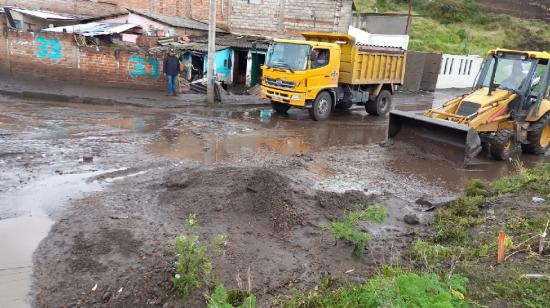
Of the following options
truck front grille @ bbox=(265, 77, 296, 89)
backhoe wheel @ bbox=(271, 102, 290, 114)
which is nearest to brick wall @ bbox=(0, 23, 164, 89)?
backhoe wheel @ bbox=(271, 102, 290, 114)

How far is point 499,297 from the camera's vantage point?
3.94 meters

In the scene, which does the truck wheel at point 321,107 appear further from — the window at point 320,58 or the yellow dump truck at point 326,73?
the window at point 320,58

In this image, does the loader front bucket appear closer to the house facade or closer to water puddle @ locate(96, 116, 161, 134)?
water puddle @ locate(96, 116, 161, 134)

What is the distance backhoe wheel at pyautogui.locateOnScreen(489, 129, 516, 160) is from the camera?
10.8 m

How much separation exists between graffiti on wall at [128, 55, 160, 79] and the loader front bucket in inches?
399

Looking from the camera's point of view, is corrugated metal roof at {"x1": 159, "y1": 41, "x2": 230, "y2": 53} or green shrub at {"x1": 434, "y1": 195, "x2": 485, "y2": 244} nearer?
green shrub at {"x1": 434, "y1": 195, "x2": 485, "y2": 244}

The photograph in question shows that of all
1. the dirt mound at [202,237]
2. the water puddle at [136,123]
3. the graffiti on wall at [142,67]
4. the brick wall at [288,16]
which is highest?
the brick wall at [288,16]

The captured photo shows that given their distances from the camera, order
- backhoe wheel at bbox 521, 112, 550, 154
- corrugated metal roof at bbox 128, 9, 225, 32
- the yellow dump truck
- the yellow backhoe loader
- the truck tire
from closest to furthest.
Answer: the yellow backhoe loader → backhoe wheel at bbox 521, 112, 550, 154 → the yellow dump truck → the truck tire → corrugated metal roof at bbox 128, 9, 225, 32

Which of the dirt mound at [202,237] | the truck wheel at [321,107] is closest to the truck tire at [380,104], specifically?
the truck wheel at [321,107]

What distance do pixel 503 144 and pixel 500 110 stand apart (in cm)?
84

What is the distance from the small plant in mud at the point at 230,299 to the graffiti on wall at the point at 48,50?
52.6 feet

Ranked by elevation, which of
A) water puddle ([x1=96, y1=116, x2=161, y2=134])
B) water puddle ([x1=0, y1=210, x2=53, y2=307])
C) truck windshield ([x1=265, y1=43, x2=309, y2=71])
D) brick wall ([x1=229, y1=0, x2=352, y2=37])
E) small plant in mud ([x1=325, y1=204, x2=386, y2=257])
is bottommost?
water puddle ([x1=0, y1=210, x2=53, y2=307])

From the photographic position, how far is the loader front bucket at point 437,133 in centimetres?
984

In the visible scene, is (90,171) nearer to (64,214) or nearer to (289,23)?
(64,214)
